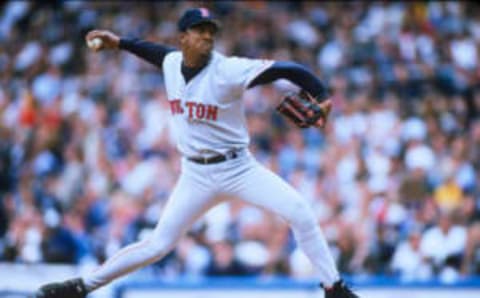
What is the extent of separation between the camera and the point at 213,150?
6566 millimetres

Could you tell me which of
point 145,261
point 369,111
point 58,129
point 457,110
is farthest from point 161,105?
point 145,261

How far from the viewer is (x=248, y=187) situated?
6.50 m

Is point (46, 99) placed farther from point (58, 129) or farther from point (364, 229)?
point (364, 229)

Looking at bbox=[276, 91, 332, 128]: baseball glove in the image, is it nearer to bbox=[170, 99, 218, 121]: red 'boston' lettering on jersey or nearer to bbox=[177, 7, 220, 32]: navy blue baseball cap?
bbox=[170, 99, 218, 121]: red 'boston' lettering on jersey

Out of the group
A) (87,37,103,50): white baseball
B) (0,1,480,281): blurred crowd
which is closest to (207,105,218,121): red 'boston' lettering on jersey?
(87,37,103,50): white baseball

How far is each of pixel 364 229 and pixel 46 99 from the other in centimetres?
581

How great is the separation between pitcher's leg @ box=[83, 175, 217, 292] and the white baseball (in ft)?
3.32

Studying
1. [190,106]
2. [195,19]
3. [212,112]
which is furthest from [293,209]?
[195,19]

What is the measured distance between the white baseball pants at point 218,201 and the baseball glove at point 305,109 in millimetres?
441

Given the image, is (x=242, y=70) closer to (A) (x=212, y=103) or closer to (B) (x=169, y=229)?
(A) (x=212, y=103)

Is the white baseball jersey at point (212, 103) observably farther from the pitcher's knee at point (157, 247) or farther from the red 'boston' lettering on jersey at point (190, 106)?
the pitcher's knee at point (157, 247)

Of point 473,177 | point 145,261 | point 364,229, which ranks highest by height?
point 473,177

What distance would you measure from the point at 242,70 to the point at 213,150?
578mm

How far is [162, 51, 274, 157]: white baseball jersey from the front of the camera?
632 cm
